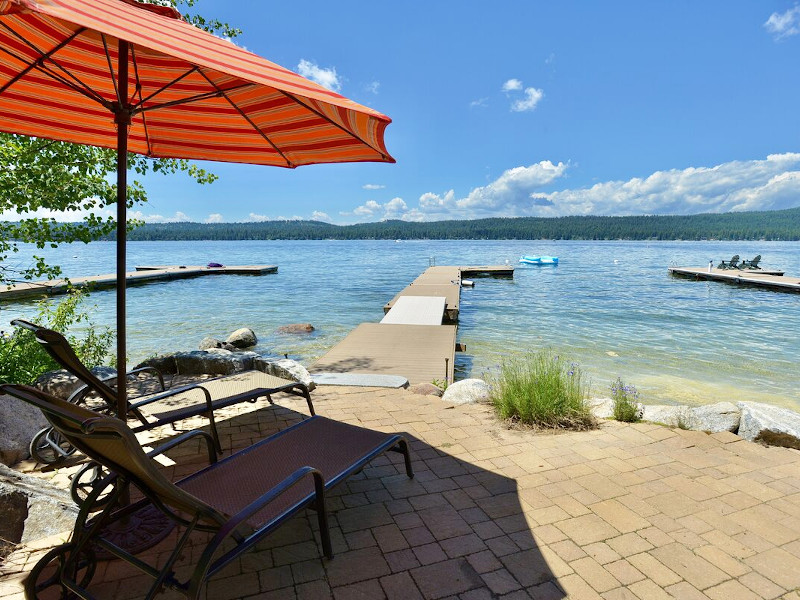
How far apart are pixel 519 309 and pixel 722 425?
13.6 meters

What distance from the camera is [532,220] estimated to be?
499 feet

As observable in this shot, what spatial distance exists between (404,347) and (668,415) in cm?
519

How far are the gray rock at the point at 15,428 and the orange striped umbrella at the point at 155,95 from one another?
159 cm

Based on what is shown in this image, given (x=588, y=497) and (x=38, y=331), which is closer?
(x=38, y=331)

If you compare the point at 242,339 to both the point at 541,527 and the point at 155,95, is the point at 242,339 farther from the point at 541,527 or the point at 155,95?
the point at 541,527

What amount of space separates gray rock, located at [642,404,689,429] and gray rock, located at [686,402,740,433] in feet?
0.14

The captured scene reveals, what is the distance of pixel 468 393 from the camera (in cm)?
477

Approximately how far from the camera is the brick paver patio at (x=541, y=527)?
2031 millimetres

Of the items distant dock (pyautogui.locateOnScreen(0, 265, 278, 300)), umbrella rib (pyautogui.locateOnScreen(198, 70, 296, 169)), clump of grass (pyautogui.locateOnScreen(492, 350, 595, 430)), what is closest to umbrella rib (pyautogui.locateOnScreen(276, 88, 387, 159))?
umbrella rib (pyautogui.locateOnScreen(198, 70, 296, 169))

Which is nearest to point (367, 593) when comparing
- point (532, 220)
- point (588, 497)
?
point (588, 497)

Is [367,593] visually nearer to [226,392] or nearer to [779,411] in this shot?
[226,392]

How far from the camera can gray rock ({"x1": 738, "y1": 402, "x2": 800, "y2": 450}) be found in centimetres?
355

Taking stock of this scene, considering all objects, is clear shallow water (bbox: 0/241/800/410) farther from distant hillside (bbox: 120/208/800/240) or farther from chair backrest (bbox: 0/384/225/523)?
distant hillside (bbox: 120/208/800/240)

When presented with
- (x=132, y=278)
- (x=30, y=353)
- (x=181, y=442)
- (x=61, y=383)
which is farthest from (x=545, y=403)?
(x=132, y=278)
